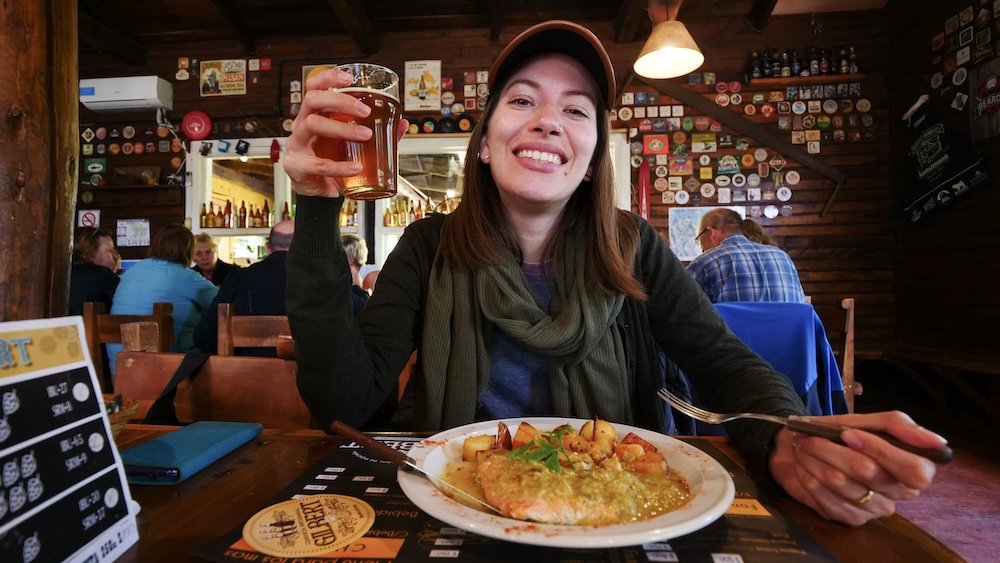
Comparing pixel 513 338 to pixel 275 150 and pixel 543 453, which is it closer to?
pixel 543 453

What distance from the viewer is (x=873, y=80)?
4.62 meters

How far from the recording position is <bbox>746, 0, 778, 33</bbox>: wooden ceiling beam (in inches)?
174

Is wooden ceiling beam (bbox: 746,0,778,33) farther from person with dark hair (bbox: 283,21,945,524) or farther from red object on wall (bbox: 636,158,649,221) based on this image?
person with dark hair (bbox: 283,21,945,524)

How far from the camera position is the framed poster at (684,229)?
4715 mm

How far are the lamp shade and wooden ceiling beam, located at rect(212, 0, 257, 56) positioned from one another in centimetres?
374

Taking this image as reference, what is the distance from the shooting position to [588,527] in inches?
18.6

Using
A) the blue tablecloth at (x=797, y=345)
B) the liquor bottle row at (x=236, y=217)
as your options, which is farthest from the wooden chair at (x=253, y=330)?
the liquor bottle row at (x=236, y=217)

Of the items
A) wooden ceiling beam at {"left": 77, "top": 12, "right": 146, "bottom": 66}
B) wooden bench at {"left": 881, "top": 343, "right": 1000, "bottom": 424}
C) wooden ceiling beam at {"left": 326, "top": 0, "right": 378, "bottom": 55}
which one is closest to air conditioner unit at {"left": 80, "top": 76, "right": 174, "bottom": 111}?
wooden ceiling beam at {"left": 77, "top": 12, "right": 146, "bottom": 66}

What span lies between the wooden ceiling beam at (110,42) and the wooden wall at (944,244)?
286 inches

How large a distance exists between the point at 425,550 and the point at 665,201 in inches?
184

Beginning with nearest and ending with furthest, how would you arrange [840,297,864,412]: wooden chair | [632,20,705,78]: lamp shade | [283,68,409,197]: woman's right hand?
[283,68,409,197]: woman's right hand → [840,297,864,412]: wooden chair → [632,20,705,78]: lamp shade

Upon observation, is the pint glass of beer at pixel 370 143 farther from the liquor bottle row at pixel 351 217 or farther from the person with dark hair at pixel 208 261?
the person with dark hair at pixel 208 261

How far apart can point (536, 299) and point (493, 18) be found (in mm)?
4127

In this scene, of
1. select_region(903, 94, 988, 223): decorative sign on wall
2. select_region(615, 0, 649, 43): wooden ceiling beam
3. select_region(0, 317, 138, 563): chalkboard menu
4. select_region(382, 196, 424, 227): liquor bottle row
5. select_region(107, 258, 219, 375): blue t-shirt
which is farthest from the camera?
select_region(382, 196, 424, 227): liquor bottle row
